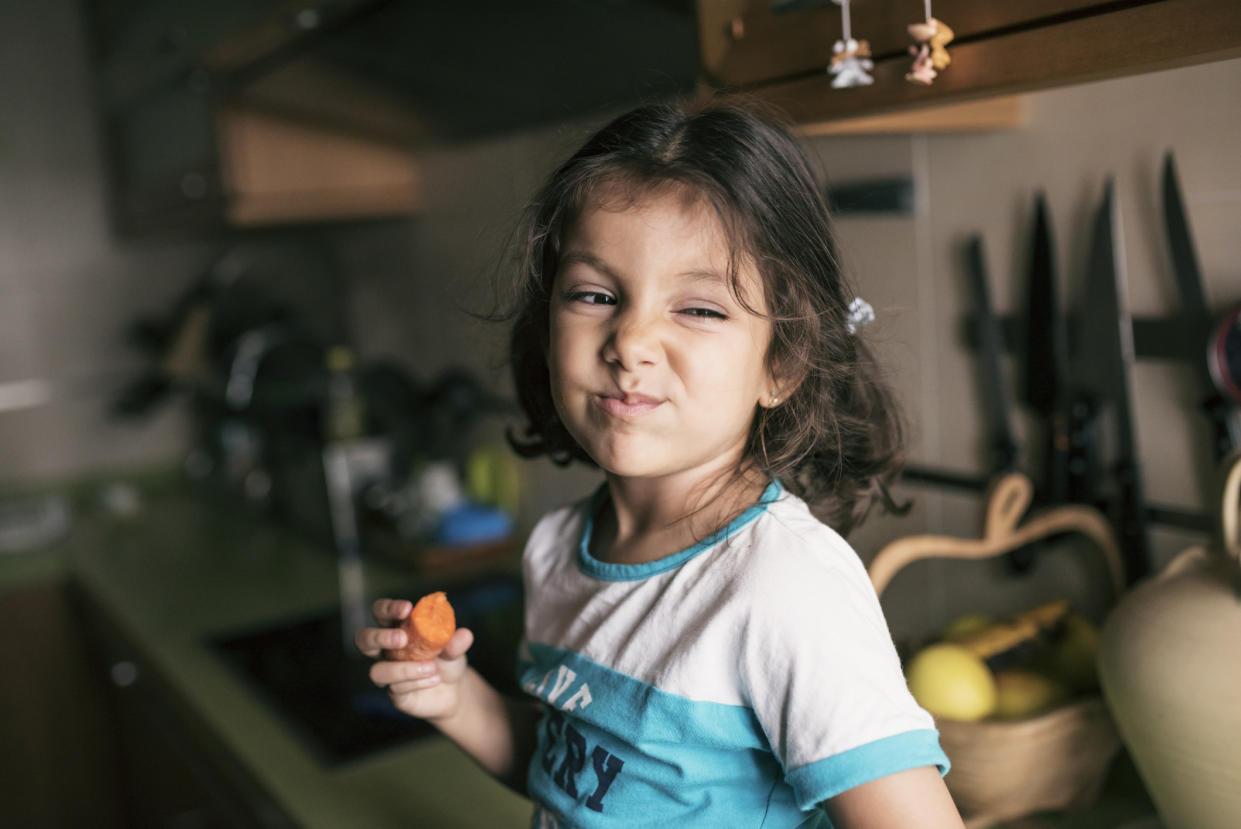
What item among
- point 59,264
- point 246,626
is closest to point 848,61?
point 246,626

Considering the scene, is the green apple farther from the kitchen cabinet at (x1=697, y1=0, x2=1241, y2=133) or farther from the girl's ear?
the kitchen cabinet at (x1=697, y1=0, x2=1241, y2=133)

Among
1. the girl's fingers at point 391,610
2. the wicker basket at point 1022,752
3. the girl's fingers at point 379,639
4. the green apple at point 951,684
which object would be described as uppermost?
the girl's fingers at point 391,610

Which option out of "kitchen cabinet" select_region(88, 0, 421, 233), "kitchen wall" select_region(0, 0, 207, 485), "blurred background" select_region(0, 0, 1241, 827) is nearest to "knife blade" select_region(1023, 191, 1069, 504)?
"blurred background" select_region(0, 0, 1241, 827)

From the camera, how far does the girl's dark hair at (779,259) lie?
0.62m

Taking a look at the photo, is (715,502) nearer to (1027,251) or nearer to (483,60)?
(1027,251)

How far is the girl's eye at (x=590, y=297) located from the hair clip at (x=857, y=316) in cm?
16

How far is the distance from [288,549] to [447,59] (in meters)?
1.02

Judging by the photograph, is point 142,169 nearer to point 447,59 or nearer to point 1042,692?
point 447,59

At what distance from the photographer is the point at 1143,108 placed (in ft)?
2.63

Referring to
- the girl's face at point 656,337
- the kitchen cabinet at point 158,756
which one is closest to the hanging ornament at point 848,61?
the girl's face at point 656,337

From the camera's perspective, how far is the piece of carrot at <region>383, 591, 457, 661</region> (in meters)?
0.67

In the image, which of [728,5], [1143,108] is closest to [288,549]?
[728,5]

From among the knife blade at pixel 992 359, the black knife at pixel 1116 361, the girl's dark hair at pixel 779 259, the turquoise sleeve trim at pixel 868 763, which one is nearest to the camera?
the turquoise sleeve trim at pixel 868 763

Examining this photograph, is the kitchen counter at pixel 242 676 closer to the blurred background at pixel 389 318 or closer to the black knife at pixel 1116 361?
the blurred background at pixel 389 318
